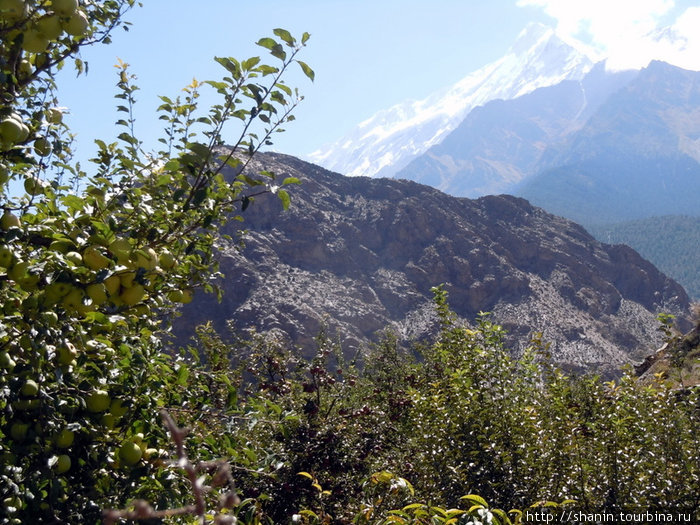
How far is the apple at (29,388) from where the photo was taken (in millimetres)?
1839

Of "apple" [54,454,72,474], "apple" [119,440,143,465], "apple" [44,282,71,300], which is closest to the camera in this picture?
"apple" [44,282,71,300]

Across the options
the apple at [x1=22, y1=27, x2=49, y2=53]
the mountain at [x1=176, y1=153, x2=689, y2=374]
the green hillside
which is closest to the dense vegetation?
the apple at [x1=22, y1=27, x2=49, y2=53]

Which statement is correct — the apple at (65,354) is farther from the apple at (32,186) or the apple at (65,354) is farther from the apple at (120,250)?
the apple at (32,186)

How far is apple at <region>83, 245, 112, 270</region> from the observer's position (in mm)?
1714

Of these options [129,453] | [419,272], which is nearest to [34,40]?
[129,453]

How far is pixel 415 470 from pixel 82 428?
10.9ft

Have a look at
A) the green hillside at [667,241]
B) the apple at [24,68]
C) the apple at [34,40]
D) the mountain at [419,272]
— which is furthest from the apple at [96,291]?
the green hillside at [667,241]

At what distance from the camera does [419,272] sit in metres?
70.5

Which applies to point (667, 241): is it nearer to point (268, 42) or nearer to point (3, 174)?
point (268, 42)

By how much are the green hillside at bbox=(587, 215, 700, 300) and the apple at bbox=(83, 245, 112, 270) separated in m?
147

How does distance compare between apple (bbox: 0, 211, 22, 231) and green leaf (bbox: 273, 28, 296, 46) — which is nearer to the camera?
apple (bbox: 0, 211, 22, 231)

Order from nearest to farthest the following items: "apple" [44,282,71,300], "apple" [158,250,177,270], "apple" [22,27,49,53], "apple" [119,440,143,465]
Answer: "apple" [44,282,71,300] < "apple" [22,27,49,53] < "apple" [119,440,143,465] < "apple" [158,250,177,270]

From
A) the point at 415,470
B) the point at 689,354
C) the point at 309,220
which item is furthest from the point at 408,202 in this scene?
the point at 415,470

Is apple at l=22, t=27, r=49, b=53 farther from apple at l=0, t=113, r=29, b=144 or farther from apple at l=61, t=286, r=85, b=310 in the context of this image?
apple at l=61, t=286, r=85, b=310
